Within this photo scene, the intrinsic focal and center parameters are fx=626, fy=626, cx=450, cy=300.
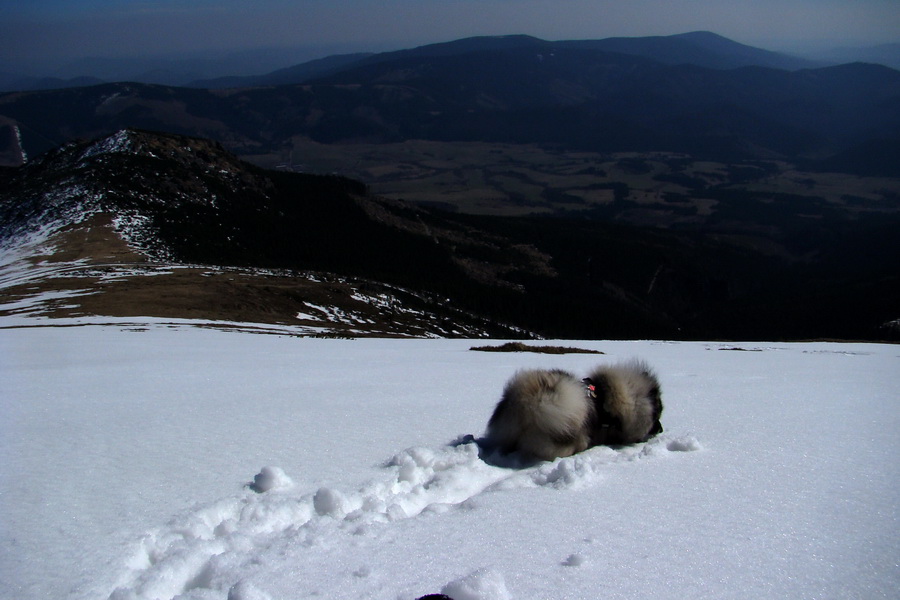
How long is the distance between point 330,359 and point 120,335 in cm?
996

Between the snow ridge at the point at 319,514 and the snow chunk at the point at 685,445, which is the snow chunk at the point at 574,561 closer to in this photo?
the snow ridge at the point at 319,514

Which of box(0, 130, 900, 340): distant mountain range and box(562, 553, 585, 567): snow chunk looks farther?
box(0, 130, 900, 340): distant mountain range

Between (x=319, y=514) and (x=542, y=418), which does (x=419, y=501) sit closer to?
(x=319, y=514)

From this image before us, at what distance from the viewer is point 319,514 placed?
456cm

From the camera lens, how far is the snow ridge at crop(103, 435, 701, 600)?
355cm

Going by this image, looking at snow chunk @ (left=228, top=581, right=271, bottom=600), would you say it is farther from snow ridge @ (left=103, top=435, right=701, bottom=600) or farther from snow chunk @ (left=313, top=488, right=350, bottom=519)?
snow chunk @ (left=313, top=488, right=350, bottom=519)

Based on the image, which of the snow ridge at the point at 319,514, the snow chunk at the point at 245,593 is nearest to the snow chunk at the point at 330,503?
the snow ridge at the point at 319,514

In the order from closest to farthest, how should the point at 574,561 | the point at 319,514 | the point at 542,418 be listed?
the point at 574,561
the point at 319,514
the point at 542,418

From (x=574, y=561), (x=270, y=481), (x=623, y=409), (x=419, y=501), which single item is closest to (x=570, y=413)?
(x=623, y=409)

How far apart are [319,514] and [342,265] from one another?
9351 centimetres

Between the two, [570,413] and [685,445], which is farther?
[685,445]

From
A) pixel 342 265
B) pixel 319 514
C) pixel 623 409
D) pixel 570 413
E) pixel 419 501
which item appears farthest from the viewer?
pixel 342 265

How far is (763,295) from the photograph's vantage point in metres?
148

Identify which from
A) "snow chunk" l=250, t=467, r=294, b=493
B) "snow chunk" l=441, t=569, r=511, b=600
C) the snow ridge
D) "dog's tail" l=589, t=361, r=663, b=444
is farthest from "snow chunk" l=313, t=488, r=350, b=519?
"dog's tail" l=589, t=361, r=663, b=444
